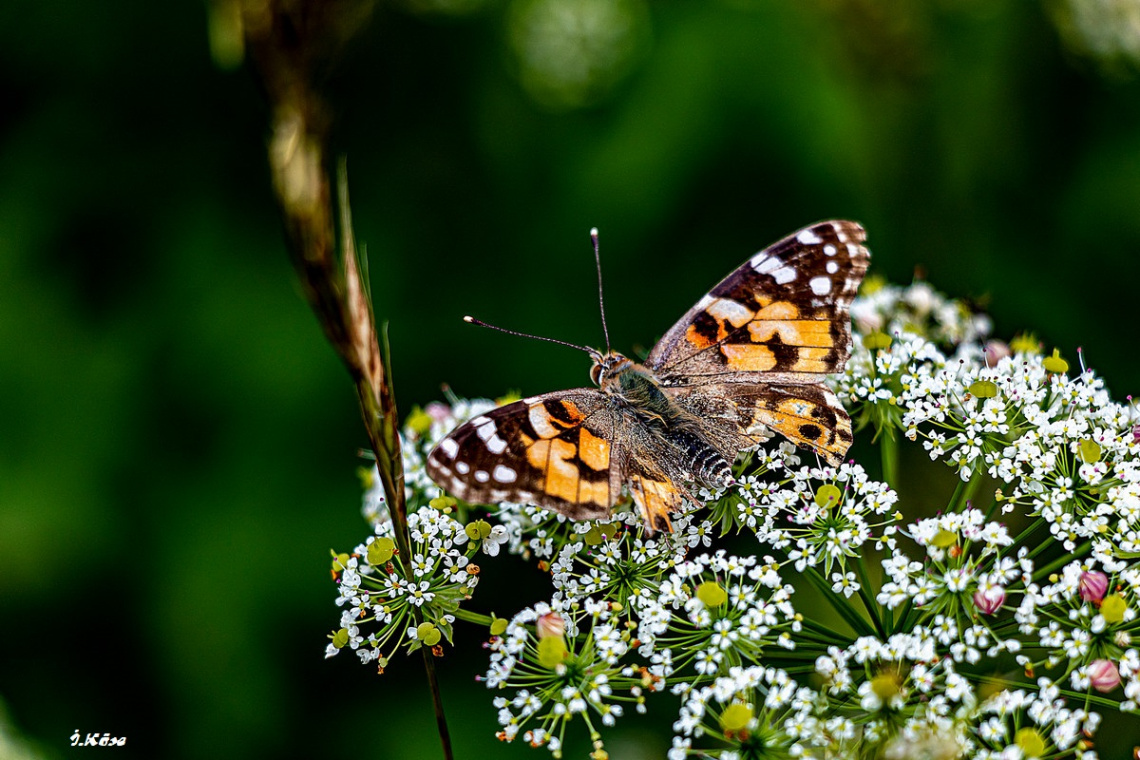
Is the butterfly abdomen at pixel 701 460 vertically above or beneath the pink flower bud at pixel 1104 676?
above

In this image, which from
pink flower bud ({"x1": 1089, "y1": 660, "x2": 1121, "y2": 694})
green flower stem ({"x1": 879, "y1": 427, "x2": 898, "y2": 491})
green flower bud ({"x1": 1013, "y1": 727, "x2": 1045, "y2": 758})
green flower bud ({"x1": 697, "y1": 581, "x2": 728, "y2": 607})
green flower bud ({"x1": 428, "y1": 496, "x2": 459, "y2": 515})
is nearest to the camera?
green flower bud ({"x1": 1013, "y1": 727, "x2": 1045, "y2": 758})

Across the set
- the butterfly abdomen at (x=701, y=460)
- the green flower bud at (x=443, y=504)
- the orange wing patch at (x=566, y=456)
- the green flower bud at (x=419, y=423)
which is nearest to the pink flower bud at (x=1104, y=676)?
the butterfly abdomen at (x=701, y=460)

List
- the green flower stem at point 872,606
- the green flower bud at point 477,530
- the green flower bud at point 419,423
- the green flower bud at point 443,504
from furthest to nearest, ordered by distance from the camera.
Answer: the green flower bud at point 419,423
the green flower bud at point 443,504
the green flower bud at point 477,530
the green flower stem at point 872,606

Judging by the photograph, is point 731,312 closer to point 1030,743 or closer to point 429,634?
point 429,634

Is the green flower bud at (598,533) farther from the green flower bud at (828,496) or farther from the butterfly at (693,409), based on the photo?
the green flower bud at (828,496)

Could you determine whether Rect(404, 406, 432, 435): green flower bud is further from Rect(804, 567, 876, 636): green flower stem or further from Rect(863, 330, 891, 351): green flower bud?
Rect(863, 330, 891, 351): green flower bud

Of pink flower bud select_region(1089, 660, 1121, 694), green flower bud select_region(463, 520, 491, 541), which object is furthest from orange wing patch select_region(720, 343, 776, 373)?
pink flower bud select_region(1089, 660, 1121, 694)
